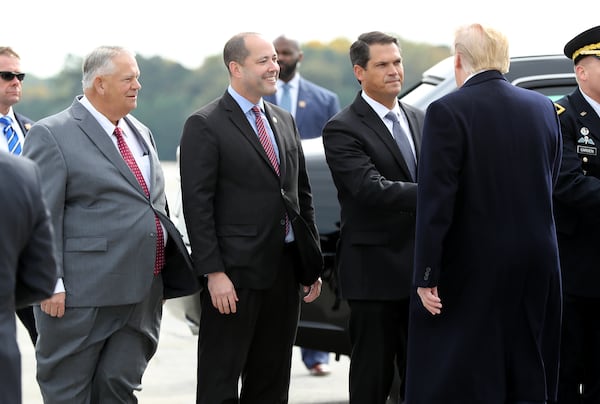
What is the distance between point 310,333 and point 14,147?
1.79 m

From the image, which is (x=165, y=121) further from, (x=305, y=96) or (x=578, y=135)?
(x=578, y=135)

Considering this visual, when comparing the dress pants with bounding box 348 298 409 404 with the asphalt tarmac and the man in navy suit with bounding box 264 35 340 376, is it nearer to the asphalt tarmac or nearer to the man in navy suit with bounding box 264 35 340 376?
the asphalt tarmac

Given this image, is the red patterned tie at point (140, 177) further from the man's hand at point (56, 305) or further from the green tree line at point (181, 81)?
the green tree line at point (181, 81)

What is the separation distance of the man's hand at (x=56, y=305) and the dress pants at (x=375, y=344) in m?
1.32

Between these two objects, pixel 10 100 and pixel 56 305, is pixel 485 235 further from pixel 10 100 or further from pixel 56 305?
pixel 10 100

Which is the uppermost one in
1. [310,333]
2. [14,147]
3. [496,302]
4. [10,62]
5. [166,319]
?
[10,62]

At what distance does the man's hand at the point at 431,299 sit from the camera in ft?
13.8

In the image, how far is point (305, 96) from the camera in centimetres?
837

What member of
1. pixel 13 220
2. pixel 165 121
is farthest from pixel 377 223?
pixel 165 121

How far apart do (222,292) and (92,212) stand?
0.68 m

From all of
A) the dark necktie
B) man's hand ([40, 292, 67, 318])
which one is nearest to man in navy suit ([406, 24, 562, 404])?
the dark necktie

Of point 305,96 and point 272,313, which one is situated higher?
point 305,96

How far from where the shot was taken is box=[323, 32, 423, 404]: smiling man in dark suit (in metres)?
5.06

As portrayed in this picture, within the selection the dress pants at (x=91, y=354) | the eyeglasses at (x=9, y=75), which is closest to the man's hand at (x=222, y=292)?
the dress pants at (x=91, y=354)
